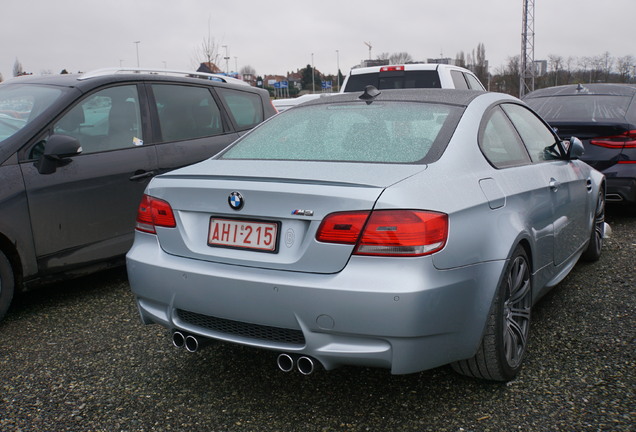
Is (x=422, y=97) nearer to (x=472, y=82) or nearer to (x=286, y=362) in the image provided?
(x=286, y=362)

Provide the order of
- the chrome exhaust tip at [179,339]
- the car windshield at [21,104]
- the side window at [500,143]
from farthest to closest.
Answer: the car windshield at [21,104], the side window at [500,143], the chrome exhaust tip at [179,339]

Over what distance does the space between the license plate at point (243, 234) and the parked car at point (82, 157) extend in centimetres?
193

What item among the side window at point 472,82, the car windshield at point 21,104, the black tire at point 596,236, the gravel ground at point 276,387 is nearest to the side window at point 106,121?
the car windshield at point 21,104

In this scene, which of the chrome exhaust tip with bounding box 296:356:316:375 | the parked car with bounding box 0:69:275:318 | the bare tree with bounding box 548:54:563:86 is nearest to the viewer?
the chrome exhaust tip with bounding box 296:356:316:375

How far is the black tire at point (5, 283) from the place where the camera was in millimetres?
4066

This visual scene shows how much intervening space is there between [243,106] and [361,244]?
3956 millimetres

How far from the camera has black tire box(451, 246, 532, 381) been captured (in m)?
2.90

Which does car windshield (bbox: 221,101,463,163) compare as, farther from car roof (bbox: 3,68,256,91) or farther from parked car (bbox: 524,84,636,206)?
parked car (bbox: 524,84,636,206)

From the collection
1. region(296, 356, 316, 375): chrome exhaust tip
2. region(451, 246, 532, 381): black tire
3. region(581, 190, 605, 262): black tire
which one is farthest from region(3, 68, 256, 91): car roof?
region(581, 190, 605, 262): black tire

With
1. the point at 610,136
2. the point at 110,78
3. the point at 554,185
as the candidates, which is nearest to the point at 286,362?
the point at 554,185

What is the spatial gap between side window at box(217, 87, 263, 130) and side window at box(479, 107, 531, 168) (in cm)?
297

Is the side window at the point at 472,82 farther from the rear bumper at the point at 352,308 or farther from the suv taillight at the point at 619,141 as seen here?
the rear bumper at the point at 352,308

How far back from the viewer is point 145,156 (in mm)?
4945

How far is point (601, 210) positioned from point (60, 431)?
15.2ft
